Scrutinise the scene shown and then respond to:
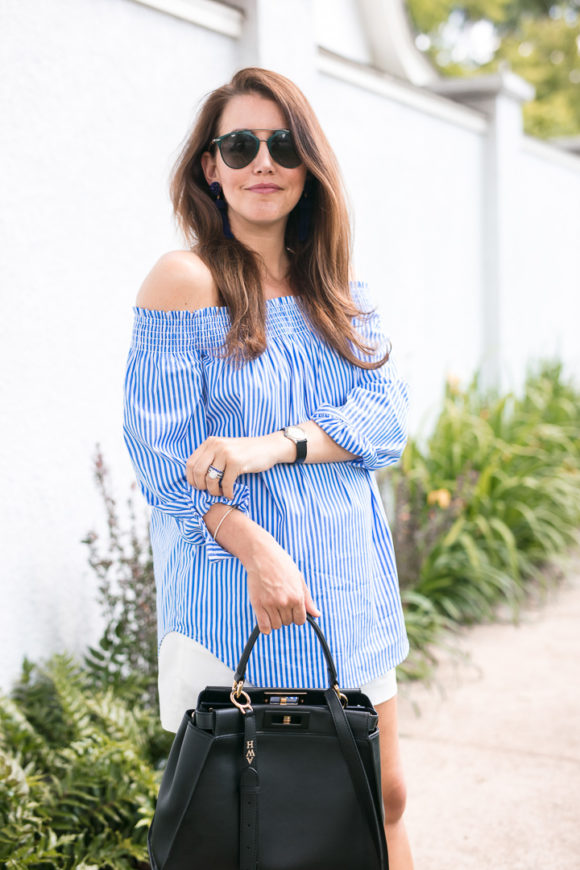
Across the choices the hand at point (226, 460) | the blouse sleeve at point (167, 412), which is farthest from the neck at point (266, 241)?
the hand at point (226, 460)

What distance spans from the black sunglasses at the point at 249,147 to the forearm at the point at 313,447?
50cm

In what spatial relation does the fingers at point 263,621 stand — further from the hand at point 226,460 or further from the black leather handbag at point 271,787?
the hand at point 226,460

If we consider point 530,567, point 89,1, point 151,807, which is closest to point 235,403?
point 151,807

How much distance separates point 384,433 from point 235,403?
315 millimetres

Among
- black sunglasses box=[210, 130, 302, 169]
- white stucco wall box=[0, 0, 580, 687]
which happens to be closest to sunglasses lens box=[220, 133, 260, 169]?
black sunglasses box=[210, 130, 302, 169]

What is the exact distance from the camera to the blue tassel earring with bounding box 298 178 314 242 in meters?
1.97

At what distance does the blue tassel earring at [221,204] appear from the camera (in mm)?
1905

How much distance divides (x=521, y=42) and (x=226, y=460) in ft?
88.6

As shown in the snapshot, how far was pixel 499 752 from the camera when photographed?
327cm

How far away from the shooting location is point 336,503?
5.85 ft

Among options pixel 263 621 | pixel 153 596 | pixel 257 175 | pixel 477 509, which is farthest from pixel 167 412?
pixel 477 509

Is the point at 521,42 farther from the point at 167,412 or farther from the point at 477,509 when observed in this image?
the point at 167,412

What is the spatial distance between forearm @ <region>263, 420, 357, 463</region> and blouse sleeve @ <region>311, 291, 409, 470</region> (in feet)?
0.04

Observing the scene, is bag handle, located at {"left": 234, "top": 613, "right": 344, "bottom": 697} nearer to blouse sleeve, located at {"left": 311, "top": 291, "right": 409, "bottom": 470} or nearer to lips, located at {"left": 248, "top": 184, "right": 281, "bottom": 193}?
blouse sleeve, located at {"left": 311, "top": 291, "right": 409, "bottom": 470}
